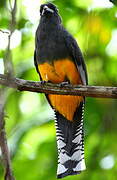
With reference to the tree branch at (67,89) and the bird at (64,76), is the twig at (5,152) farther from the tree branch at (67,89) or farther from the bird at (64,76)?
the bird at (64,76)

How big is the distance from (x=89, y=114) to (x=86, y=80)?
0.36m

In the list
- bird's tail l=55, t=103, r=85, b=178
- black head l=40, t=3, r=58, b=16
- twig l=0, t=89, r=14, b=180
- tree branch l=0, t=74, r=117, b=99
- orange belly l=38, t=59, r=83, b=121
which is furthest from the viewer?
black head l=40, t=3, r=58, b=16

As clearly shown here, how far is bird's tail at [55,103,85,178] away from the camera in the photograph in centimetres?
455

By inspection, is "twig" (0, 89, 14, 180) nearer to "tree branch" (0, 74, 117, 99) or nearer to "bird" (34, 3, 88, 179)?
"tree branch" (0, 74, 117, 99)

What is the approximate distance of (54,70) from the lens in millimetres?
4648

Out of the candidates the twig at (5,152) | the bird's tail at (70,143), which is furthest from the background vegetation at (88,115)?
the twig at (5,152)

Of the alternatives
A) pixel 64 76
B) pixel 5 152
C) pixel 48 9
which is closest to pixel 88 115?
pixel 64 76

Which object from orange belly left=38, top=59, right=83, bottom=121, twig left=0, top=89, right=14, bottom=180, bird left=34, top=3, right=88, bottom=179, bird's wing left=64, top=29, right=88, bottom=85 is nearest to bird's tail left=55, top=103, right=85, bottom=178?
bird left=34, top=3, right=88, bottom=179

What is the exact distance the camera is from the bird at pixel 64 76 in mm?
4676

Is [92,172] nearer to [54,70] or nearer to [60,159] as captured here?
[60,159]

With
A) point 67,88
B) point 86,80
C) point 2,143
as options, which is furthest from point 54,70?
point 2,143

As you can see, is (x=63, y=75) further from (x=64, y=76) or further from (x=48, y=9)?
(x=48, y=9)

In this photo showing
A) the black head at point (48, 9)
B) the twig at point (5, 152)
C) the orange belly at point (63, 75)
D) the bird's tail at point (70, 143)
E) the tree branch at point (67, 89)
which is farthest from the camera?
the black head at point (48, 9)

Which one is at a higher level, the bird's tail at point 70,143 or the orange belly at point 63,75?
the orange belly at point 63,75
